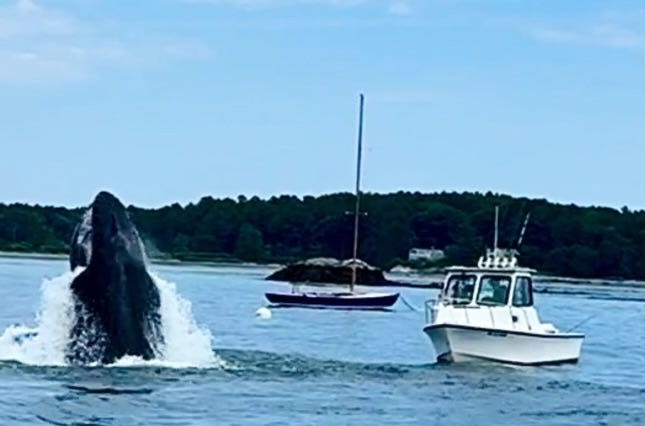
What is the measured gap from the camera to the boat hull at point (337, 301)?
8962 centimetres

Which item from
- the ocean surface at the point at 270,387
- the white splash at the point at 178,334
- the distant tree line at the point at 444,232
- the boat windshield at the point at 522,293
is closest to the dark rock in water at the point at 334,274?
the distant tree line at the point at 444,232

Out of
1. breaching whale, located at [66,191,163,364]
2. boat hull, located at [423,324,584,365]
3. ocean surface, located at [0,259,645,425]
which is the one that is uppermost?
breaching whale, located at [66,191,163,364]

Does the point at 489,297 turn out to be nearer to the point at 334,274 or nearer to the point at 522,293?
the point at 522,293

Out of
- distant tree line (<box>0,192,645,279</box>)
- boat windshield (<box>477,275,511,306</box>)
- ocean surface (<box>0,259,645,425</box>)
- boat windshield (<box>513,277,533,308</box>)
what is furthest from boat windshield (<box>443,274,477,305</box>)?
distant tree line (<box>0,192,645,279</box>)

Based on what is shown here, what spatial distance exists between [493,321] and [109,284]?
17449 mm

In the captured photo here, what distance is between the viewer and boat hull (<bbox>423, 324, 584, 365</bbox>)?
41.9 meters

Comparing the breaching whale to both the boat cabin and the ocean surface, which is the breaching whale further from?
the boat cabin

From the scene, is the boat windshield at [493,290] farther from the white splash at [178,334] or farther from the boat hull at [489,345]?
the white splash at [178,334]

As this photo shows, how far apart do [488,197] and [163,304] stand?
162 metres

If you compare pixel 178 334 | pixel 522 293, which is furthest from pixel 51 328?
pixel 522 293

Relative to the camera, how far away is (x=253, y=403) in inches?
1147

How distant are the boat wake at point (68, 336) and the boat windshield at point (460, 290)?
11.1 meters

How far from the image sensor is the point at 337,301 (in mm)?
89750

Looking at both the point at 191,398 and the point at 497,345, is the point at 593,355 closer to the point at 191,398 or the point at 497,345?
the point at 497,345
